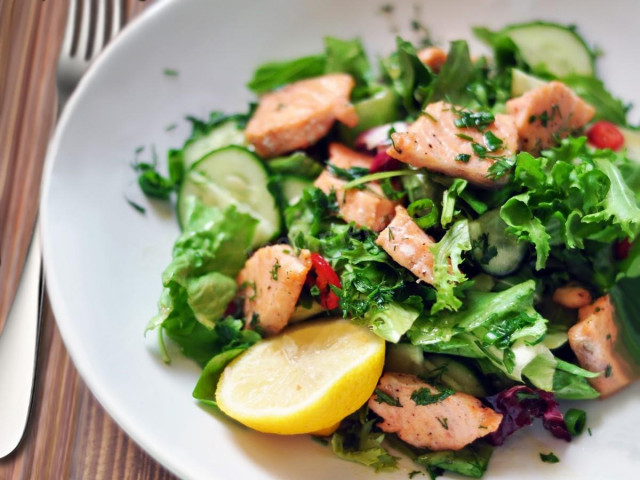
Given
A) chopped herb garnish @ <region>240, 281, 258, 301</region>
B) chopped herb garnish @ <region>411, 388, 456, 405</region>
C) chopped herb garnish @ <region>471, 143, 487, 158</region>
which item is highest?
chopped herb garnish @ <region>471, 143, 487, 158</region>

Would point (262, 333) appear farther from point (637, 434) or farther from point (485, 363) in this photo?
point (637, 434)

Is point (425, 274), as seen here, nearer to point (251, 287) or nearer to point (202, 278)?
point (251, 287)

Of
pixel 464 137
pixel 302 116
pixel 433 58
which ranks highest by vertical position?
pixel 433 58

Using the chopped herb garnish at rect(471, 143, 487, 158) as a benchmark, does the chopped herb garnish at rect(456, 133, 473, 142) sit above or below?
above

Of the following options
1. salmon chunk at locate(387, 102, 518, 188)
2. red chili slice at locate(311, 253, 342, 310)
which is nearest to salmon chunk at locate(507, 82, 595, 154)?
salmon chunk at locate(387, 102, 518, 188)

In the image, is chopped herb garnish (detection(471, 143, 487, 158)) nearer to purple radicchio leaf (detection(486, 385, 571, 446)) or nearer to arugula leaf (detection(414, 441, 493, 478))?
purple radicchio leaf (detection(486, 385, 571, 446))

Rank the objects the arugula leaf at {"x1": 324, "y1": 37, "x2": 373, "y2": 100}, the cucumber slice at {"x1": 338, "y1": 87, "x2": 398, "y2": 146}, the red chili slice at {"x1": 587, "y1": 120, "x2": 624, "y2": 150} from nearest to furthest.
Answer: the red chili slice at {"x1": 587, "y1": 120, "x2": 624, "y2": 150}
the cucumber slice at {"x1": 338, "y1": 87, "x2": 398, "y2": 146}
the arugula leaf at {"x1": 324, "y1": 37, "x2": 373, "y2": 100}

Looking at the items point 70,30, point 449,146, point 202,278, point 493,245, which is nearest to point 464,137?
point 449,146

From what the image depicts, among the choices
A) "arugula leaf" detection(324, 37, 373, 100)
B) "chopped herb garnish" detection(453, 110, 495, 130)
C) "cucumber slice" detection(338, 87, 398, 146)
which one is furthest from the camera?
"arugula leaf" detection(324, 37, 373, 100)
